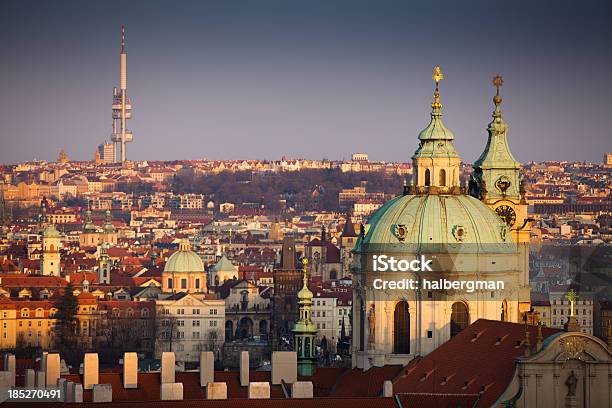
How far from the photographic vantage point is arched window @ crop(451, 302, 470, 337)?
204ft

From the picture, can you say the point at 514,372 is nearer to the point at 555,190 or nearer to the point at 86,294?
the point at 86,294

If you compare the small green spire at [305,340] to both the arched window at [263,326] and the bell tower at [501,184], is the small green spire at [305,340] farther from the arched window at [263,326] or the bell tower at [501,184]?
the arched window at [263,326]

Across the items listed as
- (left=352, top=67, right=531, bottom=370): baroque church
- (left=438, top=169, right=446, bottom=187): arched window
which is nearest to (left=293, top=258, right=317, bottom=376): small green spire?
(left=352, top=67, right=531, bottom=370): baroque church

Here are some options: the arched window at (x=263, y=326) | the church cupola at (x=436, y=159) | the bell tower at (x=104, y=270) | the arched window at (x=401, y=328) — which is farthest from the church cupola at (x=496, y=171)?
the bell tower at (x=104, y=270)

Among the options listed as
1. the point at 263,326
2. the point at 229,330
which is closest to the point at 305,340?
the point at 229,330

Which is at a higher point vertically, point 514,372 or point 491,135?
point 491,135

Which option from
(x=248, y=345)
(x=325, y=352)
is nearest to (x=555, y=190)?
(x=248, y=345)

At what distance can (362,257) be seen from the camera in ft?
208

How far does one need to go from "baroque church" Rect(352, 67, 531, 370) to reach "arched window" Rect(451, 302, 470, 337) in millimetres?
22

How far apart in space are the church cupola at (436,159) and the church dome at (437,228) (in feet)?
2.17

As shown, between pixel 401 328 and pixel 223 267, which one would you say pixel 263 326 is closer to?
pixel 223 267

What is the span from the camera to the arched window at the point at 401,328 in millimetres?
62438

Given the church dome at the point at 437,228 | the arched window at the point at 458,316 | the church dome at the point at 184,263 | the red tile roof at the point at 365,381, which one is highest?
the church dome at the point at 437,228

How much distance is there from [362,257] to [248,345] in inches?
2198
